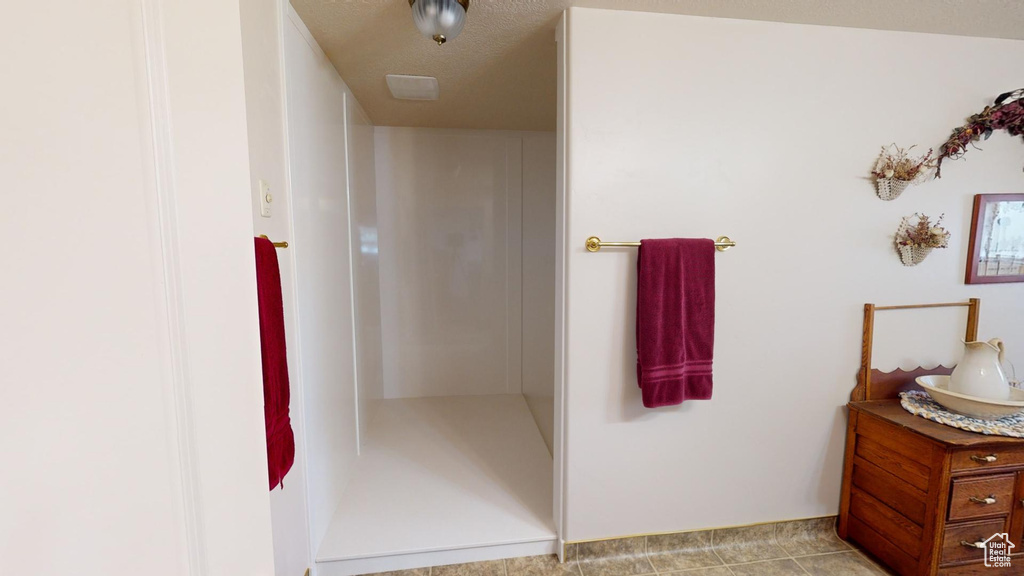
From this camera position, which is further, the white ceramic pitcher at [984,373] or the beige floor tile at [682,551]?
the beige floor tile at [682,551]

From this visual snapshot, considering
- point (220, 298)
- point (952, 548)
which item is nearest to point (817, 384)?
point (952, 548)

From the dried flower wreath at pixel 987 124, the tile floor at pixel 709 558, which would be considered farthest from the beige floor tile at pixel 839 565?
the dried flower wreath at pixel 987 124

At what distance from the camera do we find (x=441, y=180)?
3045 millimetres

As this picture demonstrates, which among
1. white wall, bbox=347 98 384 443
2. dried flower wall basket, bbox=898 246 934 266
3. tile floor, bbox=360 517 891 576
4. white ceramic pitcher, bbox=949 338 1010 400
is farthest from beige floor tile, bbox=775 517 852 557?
white wall, bbox=347 98 384 443

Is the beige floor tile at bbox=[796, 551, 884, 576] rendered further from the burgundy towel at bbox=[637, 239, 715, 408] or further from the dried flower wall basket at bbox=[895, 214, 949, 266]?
the dried flower wall basket at bbox=[895, 214, 949, 266]

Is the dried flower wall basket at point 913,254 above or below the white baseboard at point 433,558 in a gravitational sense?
above

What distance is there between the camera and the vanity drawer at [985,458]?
1.38m

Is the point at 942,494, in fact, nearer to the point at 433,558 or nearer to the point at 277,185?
the point at 433,558

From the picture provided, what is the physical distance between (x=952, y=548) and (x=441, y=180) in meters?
3.27

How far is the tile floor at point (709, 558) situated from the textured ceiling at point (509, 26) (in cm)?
212

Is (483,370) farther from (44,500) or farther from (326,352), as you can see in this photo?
(44,500)

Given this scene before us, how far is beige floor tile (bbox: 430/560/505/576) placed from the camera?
5.19 ft

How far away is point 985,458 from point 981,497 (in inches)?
6.3

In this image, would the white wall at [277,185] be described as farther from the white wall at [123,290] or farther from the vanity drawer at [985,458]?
the vanity drawer at [985,458]
